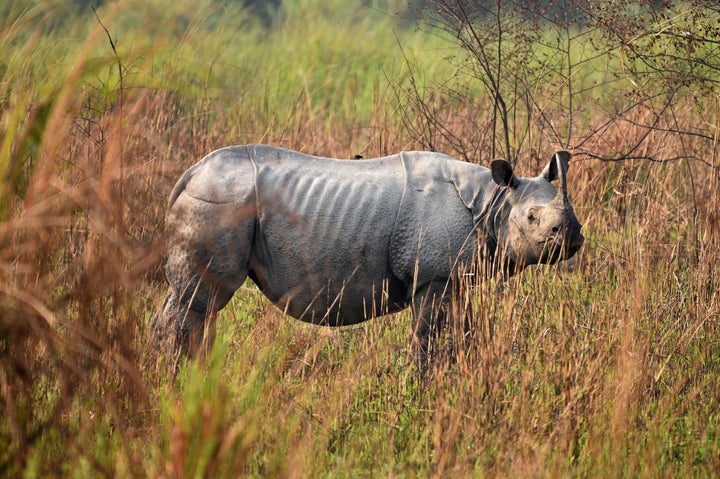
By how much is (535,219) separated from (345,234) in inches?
31.9

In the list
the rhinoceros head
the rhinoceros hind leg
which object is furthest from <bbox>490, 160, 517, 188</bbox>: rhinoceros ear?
the rhinoceros hind leg

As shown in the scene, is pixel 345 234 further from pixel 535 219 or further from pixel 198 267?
pixel 535 219

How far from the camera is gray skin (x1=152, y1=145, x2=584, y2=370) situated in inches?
166

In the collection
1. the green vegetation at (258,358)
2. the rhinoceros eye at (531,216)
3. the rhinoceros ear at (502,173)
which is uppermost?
the rhinoceros ear at (502,173)

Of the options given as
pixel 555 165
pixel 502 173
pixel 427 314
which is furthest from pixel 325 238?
pixel 555 165

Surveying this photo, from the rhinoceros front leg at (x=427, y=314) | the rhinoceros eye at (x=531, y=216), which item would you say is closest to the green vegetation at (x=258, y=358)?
the rhinoceros front leg at (x=427, y=314)

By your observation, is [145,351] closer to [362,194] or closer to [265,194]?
[265,194]

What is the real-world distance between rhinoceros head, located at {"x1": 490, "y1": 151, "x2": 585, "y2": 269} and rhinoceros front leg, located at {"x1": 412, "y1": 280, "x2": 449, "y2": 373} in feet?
1.06

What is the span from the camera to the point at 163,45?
2934mm

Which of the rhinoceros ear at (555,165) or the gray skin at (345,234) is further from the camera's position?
the rhinoceros ear at (555,165)

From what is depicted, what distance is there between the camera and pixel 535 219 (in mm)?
4227

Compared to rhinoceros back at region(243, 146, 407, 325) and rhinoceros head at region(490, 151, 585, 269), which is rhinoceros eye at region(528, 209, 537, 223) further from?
rhinoceros back at region(243, 146, 407, 325)

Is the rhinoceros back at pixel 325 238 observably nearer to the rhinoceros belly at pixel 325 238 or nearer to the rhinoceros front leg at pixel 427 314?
the rhinoceros belly at pixel 325 238

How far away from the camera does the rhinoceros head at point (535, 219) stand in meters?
4.17
